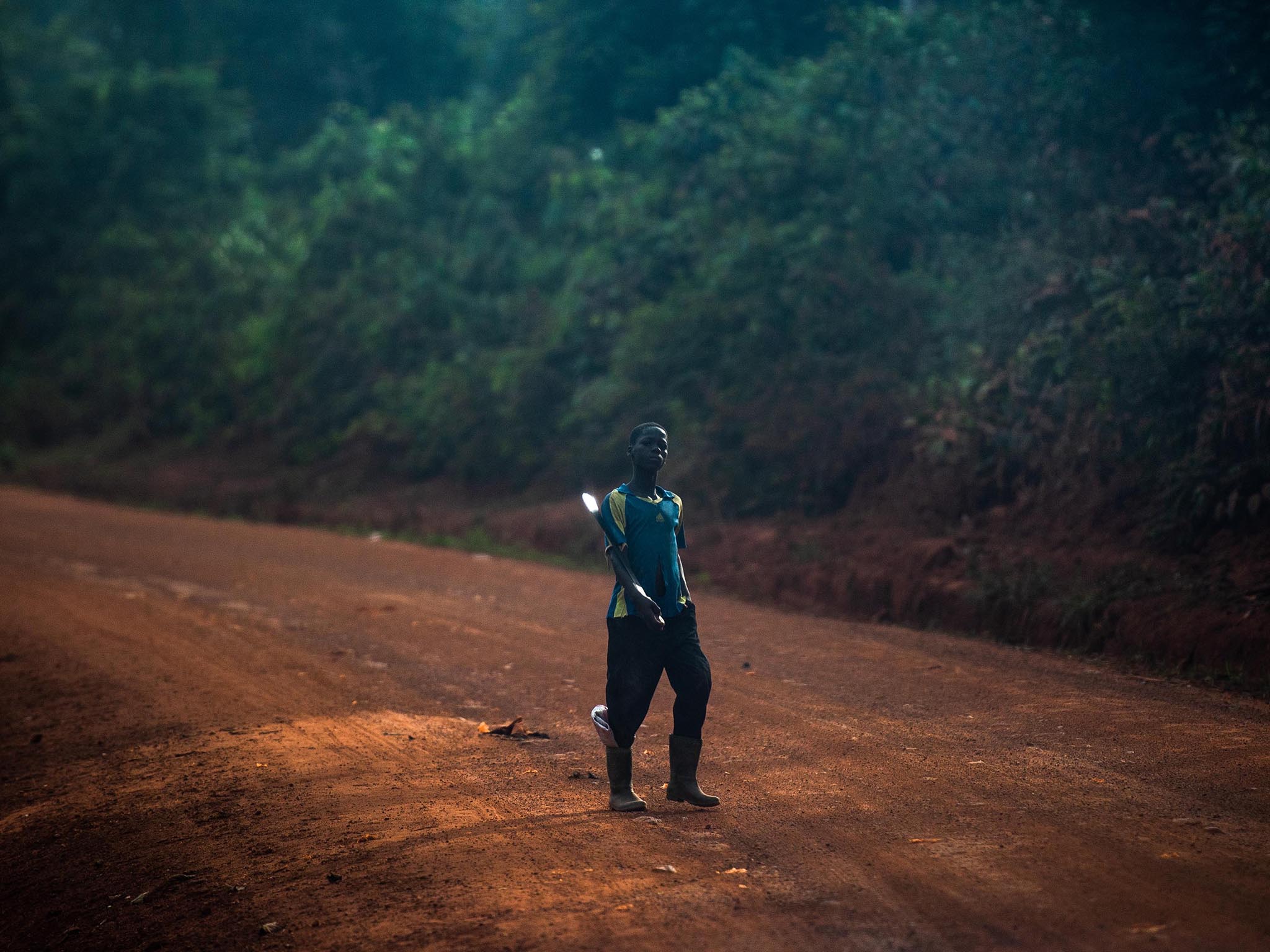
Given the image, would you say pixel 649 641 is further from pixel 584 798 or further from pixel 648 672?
pixel 584 798

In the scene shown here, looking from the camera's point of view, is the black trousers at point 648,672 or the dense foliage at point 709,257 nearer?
the black trousers at point 648,672

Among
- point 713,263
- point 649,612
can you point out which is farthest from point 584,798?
point 713,263

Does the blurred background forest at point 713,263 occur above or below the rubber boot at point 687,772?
above

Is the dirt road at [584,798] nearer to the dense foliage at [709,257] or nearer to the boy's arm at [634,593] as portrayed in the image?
the boy's arm at [634,593]

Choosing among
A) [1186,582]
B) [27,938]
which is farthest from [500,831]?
[1186,582]

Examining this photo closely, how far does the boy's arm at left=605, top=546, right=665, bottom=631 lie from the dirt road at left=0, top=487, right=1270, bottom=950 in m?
0.99

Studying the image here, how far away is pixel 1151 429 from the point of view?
12.3 m

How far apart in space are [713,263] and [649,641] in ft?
49.2

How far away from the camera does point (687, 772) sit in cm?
563

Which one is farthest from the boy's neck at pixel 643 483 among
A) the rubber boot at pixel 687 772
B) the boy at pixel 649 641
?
the rubber boot at pixel 687 772

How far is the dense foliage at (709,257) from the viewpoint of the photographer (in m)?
13.6

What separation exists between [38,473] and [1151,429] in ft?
77.2

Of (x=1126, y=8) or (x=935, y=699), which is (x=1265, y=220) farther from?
(x=935, y=699)

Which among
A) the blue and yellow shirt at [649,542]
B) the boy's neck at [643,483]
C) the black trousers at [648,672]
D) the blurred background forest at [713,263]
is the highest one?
the blurred background forest at [713,263]
